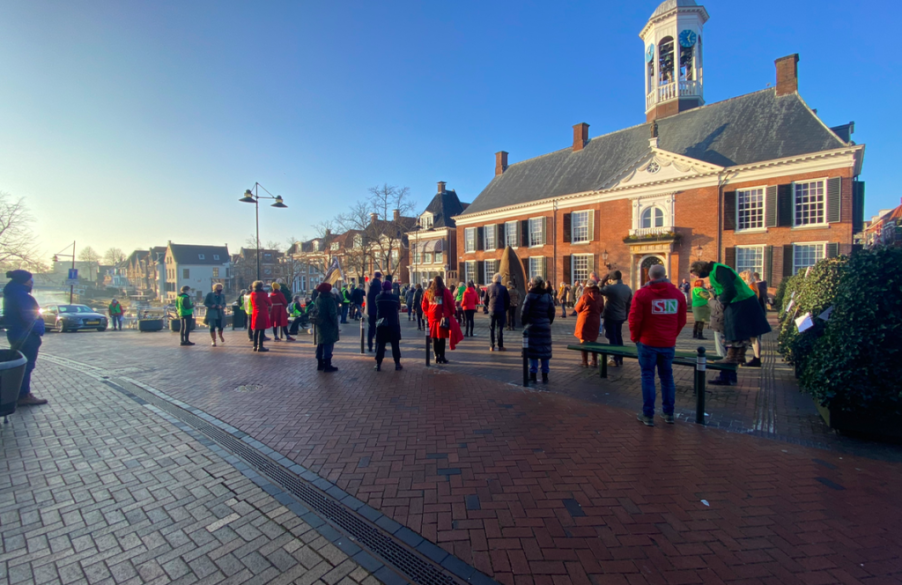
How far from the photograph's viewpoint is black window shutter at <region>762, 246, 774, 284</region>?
20.2m

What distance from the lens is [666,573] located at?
2373mm

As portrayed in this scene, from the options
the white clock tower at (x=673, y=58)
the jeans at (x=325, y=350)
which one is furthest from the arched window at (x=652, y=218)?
the jeans at (x=325, y=350)

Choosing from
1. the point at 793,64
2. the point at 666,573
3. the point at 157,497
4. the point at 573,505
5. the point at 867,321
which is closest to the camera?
the point at 666,573

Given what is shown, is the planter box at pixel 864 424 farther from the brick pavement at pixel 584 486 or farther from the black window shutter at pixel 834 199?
the black window shutter at pixel 834 199

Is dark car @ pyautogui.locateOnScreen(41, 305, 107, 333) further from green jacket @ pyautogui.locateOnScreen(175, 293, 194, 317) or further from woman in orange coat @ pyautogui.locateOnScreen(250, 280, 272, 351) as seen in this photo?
woman in orange coat @ pyautogui.locateOnScreen(250, 280, 272, 351)

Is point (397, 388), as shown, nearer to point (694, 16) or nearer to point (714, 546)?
point (714, 546)

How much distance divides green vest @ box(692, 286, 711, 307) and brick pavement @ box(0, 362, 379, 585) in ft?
33.2

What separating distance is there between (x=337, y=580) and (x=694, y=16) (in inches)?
1351

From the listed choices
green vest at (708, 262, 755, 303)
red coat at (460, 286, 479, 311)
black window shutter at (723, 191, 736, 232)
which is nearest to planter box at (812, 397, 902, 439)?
green vest at (708, 262, 755, 303)

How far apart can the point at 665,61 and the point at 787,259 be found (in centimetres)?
1613

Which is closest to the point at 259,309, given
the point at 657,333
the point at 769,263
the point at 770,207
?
the point at 657,333

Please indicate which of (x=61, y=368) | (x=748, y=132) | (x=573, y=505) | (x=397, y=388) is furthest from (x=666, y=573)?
(x=748, y=132)

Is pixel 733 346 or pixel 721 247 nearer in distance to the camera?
pixel 733 346

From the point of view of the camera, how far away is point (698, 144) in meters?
23.8
